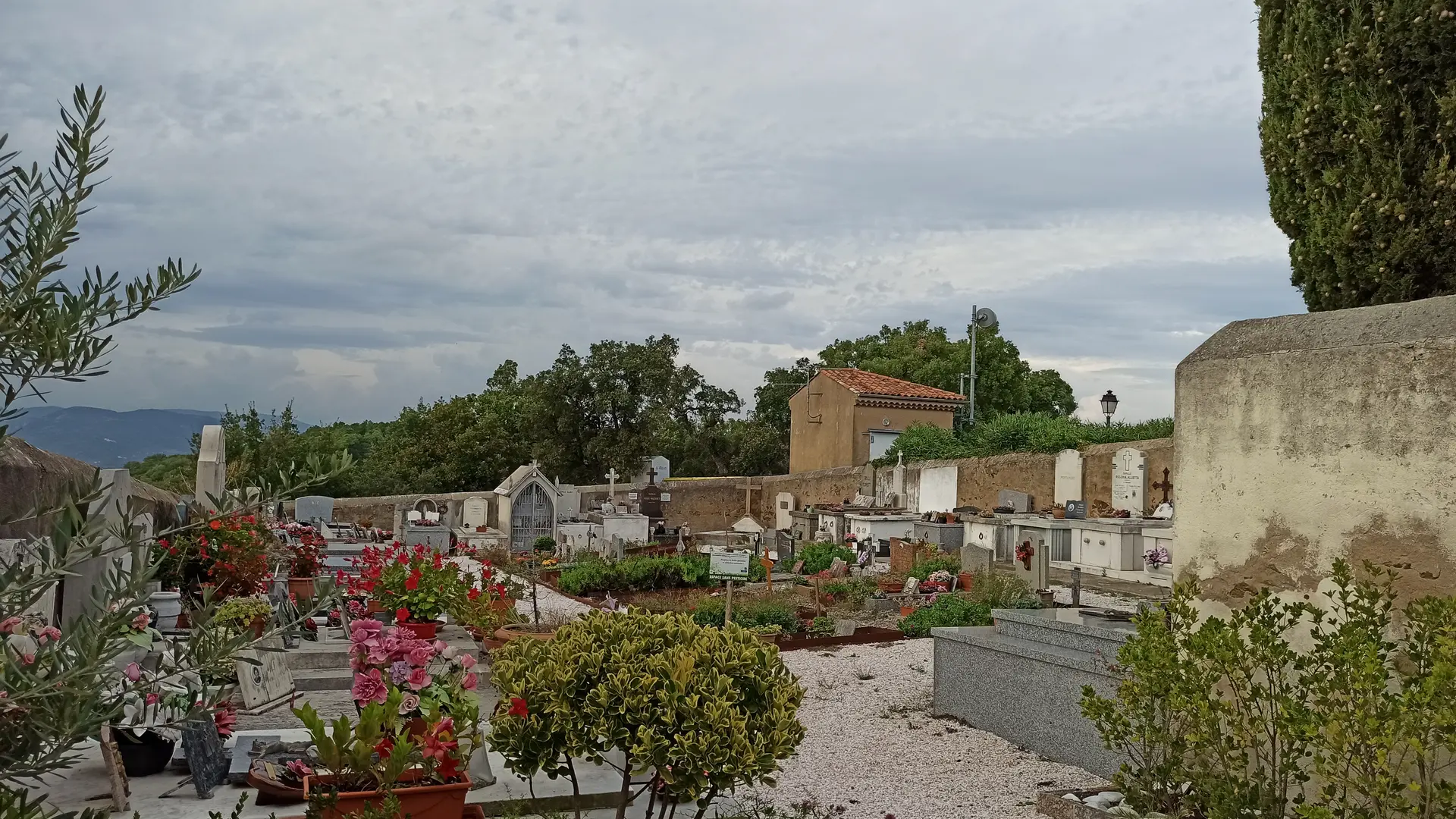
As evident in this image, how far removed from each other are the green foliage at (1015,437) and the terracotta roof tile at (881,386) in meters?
3.81

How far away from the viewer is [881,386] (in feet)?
117

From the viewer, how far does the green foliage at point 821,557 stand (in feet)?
58.9

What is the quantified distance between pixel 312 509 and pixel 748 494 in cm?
1573

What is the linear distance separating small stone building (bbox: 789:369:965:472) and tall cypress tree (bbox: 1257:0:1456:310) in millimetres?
26327

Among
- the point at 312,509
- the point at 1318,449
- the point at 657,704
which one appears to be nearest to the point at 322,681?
the point at 657,704

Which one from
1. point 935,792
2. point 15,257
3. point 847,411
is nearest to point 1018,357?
point 847,411

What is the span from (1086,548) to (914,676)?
1000 centimetres

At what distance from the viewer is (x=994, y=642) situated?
7.48 meters

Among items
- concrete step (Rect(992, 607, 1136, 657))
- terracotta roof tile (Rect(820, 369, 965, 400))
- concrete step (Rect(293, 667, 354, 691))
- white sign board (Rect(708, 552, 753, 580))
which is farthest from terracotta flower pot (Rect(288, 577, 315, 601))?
terracotta roof tile (Rect(820, 369, 965, 400))

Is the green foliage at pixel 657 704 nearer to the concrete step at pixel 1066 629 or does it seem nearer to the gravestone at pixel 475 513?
the concrete step at pixel 1066 629

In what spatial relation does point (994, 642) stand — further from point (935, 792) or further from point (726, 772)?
point (726, 772)

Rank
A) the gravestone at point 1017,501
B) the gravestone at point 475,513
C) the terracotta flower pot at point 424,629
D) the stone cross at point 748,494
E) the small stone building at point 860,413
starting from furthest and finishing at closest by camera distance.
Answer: the small stone building at point 860,413, the stone cross at point 748,494, the gravestone at point 475,513, the gravestone at point 1017,501, the terracotta flower pot at point 424,629

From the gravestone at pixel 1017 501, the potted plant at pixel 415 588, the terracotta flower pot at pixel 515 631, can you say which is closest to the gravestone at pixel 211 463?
the potted plant at pixel 415 588

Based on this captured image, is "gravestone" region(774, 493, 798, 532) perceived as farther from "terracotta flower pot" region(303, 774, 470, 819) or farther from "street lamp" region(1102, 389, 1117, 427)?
"terracotta flower pot" region(303, 774, 470, 819)
